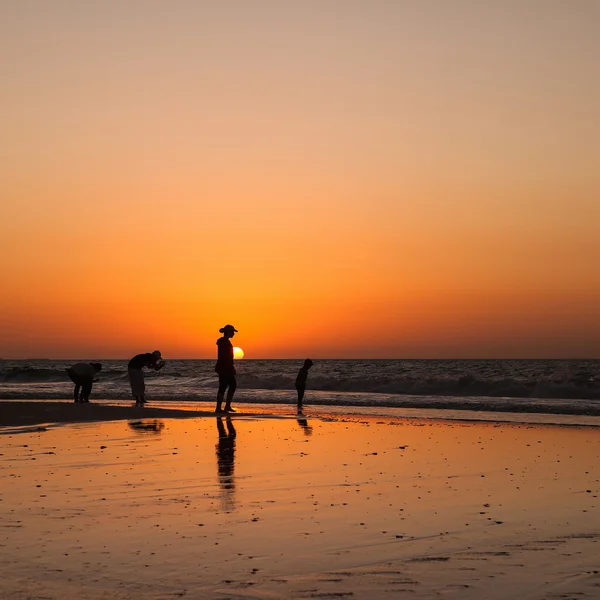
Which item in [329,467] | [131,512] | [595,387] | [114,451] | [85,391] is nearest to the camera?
[131,512]

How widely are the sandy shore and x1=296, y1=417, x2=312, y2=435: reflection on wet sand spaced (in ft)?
8.06

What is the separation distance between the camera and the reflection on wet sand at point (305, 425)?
58.8 feet

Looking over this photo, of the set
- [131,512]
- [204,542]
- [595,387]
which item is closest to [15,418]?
[131,512]

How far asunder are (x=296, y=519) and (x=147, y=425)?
12.1 m

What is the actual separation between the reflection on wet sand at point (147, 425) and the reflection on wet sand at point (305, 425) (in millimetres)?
3327

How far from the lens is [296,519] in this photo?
810 cm

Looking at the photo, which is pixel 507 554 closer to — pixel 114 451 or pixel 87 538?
pixel 87 538

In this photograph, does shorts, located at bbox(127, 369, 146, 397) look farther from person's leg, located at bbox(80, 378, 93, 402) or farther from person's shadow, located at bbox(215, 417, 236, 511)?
person's shadow, located at bbox(215, 417, 236, 511)

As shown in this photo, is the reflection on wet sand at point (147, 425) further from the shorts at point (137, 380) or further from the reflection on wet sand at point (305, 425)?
the shorts at point (137, 380)

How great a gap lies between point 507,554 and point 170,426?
43.9 ft

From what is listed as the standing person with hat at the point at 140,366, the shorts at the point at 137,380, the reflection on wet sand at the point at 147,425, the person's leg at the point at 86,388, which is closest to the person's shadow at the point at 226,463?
the reflection on wet sand at the point at 147,425

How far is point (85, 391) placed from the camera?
92.4ft

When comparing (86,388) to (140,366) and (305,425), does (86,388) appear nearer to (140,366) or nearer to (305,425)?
(140,366)

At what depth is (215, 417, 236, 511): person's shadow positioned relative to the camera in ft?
30.1
